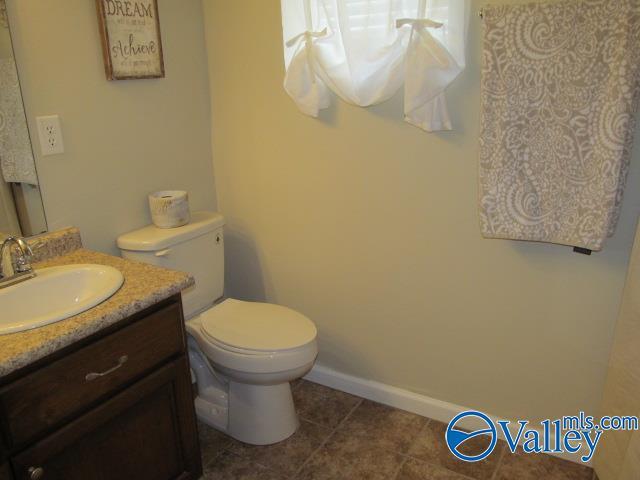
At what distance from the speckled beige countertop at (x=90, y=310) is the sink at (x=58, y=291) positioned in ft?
0.11

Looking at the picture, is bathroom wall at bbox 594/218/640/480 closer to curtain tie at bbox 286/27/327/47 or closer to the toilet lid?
the toilet lid

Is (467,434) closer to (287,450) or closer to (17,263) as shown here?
(287,450)

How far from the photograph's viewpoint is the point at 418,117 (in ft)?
5.67

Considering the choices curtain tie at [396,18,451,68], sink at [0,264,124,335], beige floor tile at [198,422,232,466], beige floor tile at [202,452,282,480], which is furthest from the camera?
beige floor tile at [198,422,232,466]

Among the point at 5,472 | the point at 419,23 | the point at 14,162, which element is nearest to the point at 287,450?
the point at 5,472

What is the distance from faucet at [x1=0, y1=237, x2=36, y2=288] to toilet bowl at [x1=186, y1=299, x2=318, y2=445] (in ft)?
2.21

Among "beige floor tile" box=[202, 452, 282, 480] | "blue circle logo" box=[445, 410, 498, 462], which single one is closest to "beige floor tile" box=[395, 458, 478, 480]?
"blue circle logo" box=[445, 410, 498, 462]

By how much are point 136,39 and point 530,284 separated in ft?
5.46

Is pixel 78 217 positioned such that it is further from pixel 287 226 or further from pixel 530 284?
pixel 530 284

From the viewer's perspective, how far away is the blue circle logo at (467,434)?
1.94 metres

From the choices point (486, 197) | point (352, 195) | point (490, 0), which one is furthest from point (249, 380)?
point (490, 0)

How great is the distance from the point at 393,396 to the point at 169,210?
1206 millimetres

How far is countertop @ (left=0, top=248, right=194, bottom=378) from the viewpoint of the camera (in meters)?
1.13

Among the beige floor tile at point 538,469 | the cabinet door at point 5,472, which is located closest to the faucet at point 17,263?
the cabinet door at point 5,472
